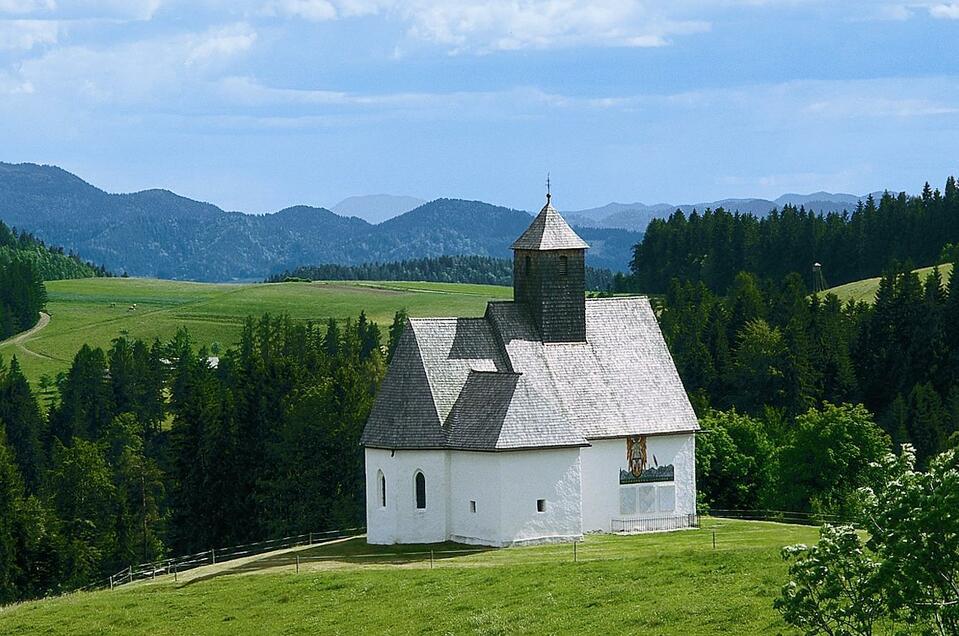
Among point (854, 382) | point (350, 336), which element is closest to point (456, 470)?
point (854, 382)

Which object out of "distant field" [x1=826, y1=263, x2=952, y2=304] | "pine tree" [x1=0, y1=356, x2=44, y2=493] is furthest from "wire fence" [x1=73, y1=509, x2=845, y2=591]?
"distant field" [x1=826, y1=263, x2=952, y2=304]

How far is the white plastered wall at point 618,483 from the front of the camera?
59.2 metres

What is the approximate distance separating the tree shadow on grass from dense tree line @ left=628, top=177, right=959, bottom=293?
12202cm

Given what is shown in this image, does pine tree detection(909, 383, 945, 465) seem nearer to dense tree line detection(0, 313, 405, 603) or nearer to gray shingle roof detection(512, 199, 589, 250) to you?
dense tree line detection(0, 313, 405, 603)

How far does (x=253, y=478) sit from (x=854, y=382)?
46488mm

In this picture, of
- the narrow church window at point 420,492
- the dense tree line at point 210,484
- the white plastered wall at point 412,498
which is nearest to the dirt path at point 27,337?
the dense tree line at point 210,484

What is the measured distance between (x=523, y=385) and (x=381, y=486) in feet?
21.4

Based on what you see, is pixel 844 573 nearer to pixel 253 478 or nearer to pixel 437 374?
pixel 437 374

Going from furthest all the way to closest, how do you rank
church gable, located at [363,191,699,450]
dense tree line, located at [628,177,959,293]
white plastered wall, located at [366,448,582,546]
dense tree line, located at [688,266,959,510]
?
1. dense tree line, located at [628,177,959,293]
2. dense tree line, located at [688,266,959,510]
3. church gable, located at [363,191,699,450]
4. white plastered wall, located at [366,448,582,546]

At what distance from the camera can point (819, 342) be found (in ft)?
371

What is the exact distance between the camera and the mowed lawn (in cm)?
4191

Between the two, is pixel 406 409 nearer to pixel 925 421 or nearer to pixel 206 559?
pixel 206 559

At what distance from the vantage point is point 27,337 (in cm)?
18238

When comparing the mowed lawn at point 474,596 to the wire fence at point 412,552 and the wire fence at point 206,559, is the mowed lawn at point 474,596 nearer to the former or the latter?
the wire fence at point 412,552
